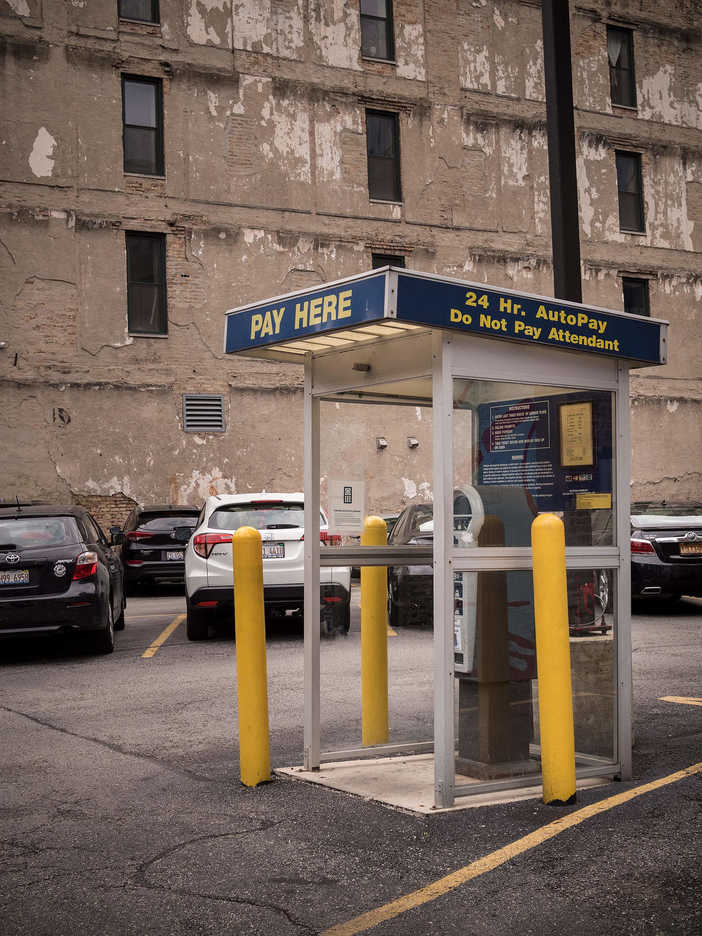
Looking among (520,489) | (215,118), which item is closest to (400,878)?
(520,489)

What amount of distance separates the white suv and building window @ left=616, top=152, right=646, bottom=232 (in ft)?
67.2

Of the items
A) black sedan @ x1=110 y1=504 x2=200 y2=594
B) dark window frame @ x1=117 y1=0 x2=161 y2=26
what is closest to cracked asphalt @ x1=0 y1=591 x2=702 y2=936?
black sedan @ x1=110 y1=504 x2=200 y2=594

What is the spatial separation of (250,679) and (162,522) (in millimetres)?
13627

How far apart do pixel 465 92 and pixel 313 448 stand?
23.2 m

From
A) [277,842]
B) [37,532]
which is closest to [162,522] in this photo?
[37,532]

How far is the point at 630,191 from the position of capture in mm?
30422

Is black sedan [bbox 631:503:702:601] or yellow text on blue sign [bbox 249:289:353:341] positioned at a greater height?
yellow text on blue sign [bbox 249:289:353:341]

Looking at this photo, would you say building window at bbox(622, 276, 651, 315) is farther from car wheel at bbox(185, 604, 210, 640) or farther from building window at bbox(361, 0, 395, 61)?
car wheel at bbox(185, 604, 210, 640)

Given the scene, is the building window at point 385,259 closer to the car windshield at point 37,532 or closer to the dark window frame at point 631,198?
the dark window frame at point 631,198

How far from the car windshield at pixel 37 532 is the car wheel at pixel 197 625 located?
1786 millimetres

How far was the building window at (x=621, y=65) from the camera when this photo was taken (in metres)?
30.3

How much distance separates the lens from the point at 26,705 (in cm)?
900

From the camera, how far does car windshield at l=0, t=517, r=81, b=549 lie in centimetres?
1144

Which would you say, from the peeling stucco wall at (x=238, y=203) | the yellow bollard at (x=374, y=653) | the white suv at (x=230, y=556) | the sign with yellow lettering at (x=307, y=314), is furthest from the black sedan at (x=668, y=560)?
the peeling stucco wall at (x=238, y=203)
